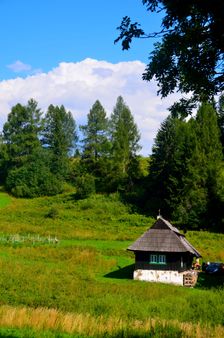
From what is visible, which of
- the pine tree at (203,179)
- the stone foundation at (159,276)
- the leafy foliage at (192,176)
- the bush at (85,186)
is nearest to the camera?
the stone foundation at (159,276)

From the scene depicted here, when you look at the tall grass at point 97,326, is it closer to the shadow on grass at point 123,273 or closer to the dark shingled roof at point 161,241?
the shadow on grass at point 123,273

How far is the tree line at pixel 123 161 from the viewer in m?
57.3

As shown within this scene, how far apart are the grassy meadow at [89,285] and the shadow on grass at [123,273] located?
10 centimetres

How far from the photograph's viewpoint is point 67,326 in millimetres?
16672

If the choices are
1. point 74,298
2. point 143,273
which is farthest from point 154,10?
point 143,273

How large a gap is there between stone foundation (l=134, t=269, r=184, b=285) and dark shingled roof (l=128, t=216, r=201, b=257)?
1.78 meters

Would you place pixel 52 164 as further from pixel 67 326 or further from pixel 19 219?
pixel 67 326

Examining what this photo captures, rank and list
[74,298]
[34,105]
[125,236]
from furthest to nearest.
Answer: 1. [34,105]
2. [125,236]
3. [74,298]

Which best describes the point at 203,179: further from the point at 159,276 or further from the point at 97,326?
the point at 97,326

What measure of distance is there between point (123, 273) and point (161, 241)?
395cm

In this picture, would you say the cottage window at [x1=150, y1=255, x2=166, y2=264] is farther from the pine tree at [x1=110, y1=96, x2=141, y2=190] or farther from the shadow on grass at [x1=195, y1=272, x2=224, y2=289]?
the pine tree at [x1=110, y1=96, x2=141, y2=190]

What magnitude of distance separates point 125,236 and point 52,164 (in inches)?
1267

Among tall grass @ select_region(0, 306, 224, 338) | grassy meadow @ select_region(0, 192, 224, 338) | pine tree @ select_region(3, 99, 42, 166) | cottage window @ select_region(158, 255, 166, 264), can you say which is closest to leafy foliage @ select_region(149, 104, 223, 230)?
grassy meadow @ select_region(0, 192, 224, 338)

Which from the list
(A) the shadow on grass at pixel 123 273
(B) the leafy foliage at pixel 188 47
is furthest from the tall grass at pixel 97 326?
(A) the shadow on grass at pixel 123 273
